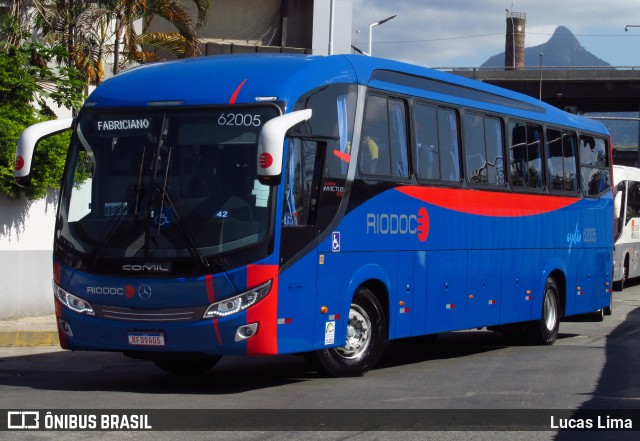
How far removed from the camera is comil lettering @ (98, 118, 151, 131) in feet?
38.6

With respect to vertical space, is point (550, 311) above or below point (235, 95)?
below

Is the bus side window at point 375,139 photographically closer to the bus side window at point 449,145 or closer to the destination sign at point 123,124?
the bus side window at point 449,145

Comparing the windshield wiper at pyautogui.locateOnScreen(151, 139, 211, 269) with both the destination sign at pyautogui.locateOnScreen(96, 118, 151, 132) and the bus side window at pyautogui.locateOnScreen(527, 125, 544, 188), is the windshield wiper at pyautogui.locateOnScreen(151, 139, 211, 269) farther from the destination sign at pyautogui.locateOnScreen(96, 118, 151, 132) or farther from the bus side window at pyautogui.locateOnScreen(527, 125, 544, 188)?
the bus side window at pyautogui.locateOnScreen(527, 125, 544, 188)

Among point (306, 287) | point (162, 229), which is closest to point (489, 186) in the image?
point (306, 287)

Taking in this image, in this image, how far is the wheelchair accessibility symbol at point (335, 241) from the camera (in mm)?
12242

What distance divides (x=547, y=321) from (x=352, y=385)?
715 centimetres

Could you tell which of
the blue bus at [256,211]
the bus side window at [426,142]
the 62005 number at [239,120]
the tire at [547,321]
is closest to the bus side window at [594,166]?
the tire at [547,321]

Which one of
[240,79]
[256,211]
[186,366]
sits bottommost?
[186,366]

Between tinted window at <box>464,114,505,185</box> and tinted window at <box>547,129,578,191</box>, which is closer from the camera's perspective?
tinted window at <box>464,114,505,185</box>

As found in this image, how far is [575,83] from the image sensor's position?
289 feet

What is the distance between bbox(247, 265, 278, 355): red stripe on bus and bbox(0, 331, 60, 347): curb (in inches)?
253

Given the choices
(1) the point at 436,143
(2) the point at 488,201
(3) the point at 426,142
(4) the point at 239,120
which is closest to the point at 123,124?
(4) the point at 239,120

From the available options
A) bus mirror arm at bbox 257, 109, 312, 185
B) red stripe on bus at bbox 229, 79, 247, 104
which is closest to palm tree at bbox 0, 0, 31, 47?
red stripe on bus at bbox 229, 79, 247, 104

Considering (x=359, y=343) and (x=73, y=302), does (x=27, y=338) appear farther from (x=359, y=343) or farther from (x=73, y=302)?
(x=359, y=343)
